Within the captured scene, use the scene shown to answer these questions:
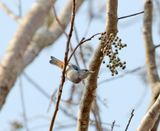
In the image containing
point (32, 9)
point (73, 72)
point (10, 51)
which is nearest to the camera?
point (73, 72)

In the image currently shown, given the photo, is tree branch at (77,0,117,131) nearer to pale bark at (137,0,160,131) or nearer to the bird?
the bird

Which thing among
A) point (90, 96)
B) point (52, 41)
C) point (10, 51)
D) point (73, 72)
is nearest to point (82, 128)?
point (90, 96)

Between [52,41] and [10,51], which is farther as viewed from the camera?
[52,41]

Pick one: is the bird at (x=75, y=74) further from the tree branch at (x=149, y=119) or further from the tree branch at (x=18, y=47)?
the tree branch at (x=18, y=47)

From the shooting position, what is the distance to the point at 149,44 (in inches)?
80.5

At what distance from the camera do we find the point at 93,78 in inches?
55.8

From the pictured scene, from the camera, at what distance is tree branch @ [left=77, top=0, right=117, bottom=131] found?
1347mm

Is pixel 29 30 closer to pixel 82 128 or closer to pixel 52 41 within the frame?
pixel 52 41

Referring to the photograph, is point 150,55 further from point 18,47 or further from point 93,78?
point 18,47

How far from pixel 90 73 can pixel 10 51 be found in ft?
4.48

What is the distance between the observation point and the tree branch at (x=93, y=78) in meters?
1.35

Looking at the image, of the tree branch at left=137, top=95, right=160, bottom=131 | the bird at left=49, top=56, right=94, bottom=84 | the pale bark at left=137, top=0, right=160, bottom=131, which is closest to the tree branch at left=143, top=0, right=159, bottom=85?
the pale bark at left=137, top=0, right=160, bottom=131

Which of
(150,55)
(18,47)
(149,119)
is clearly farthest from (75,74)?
(18,47)

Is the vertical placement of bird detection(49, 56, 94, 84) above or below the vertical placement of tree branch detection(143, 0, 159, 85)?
below
